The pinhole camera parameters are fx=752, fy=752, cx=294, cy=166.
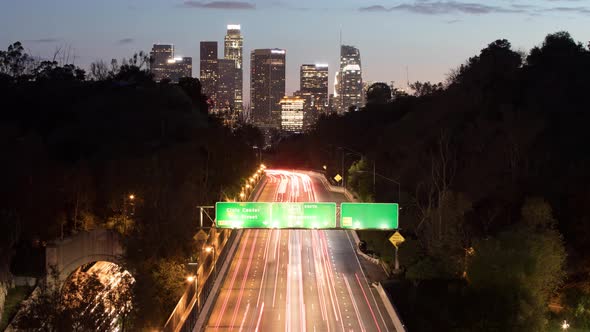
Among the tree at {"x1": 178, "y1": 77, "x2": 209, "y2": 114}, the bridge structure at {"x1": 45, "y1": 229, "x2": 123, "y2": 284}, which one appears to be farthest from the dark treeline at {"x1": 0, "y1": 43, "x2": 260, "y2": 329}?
the tree at {"x1": 178, "y1": 77, "x2": 209, "y2": 114}

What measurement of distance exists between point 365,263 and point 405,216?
8.97 meters

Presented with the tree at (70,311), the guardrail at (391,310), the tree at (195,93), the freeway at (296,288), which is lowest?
the freeway at (296,288)

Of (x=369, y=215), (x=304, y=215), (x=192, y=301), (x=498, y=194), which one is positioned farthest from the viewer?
(x=498, y=194)

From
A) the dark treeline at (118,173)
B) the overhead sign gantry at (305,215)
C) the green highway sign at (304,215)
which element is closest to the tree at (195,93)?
the dark treeline at (118,173)

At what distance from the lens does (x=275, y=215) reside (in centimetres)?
3928

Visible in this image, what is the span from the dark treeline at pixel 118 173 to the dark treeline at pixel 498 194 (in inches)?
571

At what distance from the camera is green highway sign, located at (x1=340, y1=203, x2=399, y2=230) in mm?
39125

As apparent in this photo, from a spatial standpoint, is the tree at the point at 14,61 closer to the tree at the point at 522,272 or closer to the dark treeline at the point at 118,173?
the dark treeline at the point at 118,173

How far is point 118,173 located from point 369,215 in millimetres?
29977

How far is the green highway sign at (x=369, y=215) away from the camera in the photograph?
39125 mm

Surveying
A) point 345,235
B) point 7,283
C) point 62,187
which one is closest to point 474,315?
point 345,235

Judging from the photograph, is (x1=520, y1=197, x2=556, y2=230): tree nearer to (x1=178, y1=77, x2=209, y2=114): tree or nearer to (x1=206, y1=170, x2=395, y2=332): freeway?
(x1=206, y1=170, x2=395, y2=332): freeway

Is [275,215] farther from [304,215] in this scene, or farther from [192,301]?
[192,301]

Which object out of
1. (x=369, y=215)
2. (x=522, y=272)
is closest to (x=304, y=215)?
(x=369, y=215)
